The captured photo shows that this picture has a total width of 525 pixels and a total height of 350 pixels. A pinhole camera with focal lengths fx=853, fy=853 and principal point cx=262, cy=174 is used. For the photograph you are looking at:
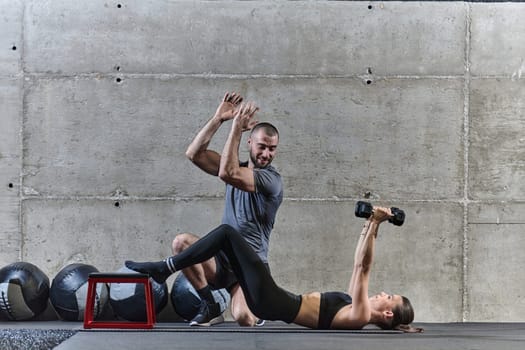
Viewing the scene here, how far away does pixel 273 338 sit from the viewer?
15.5ft

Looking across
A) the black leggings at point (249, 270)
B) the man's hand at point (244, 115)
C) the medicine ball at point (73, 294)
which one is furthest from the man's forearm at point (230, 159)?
the medicine ball at point (73, 294)

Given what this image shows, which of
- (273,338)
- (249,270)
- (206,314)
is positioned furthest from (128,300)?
(273,338)

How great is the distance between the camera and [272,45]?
684 centimetres

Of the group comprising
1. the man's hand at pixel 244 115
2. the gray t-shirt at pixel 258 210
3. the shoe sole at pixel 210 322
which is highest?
the man's hand at pixel 244 115

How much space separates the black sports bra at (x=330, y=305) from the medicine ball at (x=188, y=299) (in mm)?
835

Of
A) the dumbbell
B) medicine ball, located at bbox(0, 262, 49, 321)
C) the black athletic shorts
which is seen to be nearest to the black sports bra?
the dumbbell

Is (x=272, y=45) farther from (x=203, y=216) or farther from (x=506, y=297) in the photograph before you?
(x=506, y=297)

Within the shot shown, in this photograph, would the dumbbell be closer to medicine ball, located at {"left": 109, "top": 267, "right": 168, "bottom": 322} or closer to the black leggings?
the black leggings

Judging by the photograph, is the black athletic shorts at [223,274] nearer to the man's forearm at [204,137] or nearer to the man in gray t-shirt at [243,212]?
the man in gray t-shirt at [243,212]

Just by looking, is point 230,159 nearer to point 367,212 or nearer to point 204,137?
point 204,137

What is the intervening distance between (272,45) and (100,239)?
2.06 m

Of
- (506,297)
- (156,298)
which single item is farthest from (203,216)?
(506,297)

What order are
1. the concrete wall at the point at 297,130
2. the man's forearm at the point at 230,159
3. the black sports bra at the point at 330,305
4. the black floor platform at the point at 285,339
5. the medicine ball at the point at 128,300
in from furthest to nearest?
the concrete wall at the point at 297,130 < the medicine ball at the point at 128,300 < the man's forearm at the point at 230,159 < the black sports bra at the point at 330,305 < the black floor platform at the point at 285,339

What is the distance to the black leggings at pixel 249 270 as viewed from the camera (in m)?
5.00
